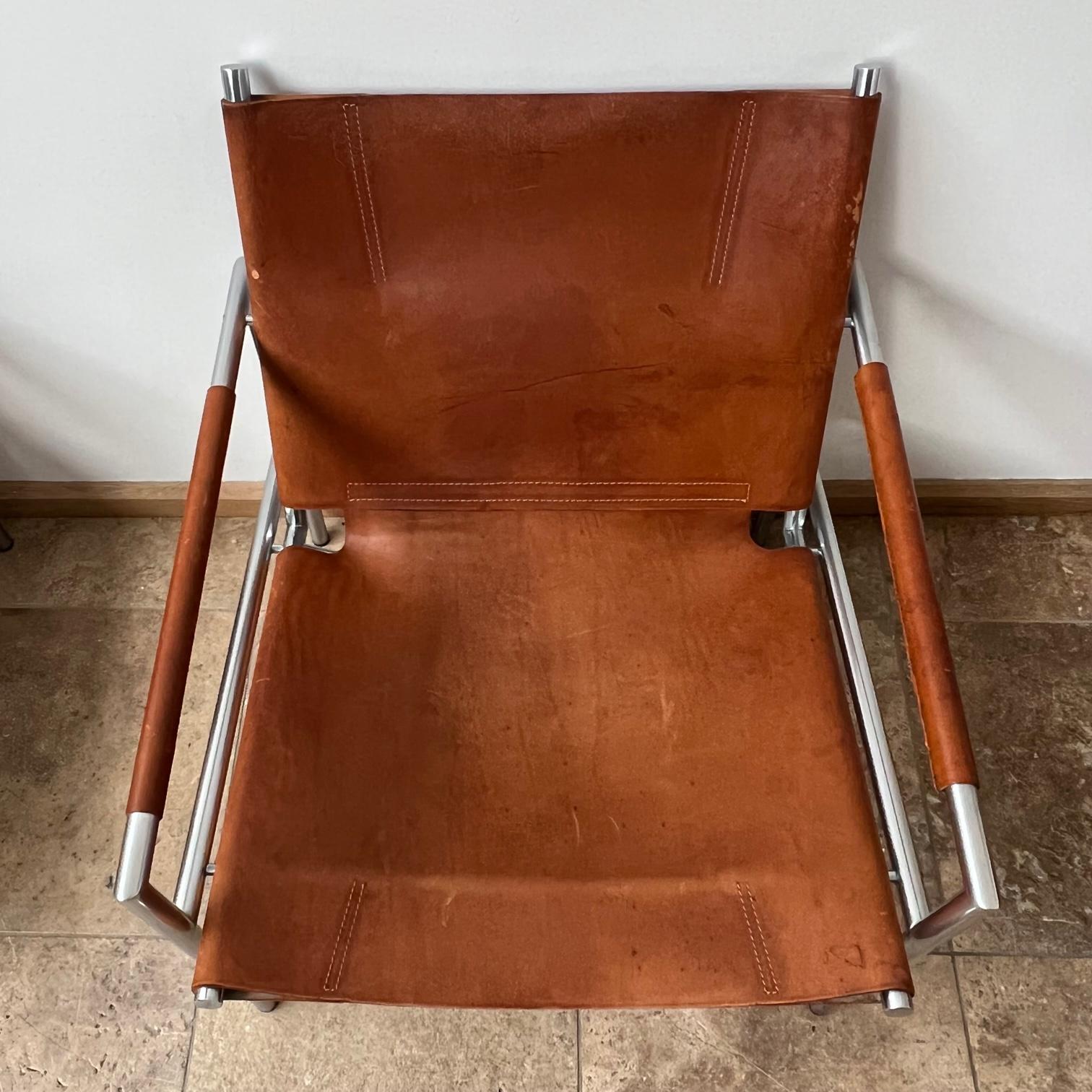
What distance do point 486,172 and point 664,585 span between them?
0.45 meters

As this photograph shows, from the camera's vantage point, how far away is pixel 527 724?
1.00m

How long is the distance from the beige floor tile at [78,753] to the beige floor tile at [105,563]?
1.0 inches

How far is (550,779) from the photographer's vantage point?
37.9 inches

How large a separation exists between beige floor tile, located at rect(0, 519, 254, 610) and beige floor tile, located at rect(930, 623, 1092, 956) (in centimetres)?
106

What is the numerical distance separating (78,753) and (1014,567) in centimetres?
135

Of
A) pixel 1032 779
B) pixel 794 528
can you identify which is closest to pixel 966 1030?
pixel 1032 779

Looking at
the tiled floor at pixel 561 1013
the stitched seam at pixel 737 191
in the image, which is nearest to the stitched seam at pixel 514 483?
the stitched seam at pixel 737 191

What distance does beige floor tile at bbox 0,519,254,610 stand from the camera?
59.8 inches

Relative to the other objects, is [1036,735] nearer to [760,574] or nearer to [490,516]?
[760,574]

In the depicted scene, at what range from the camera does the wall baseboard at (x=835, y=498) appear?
1495 mm

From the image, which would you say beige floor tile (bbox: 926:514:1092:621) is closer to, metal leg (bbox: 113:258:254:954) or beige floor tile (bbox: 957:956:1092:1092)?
beige floor tile (bbox: 957:956:1092:1092)

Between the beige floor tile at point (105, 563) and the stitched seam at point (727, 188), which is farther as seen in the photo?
the beige floor tile at point (105, 563)

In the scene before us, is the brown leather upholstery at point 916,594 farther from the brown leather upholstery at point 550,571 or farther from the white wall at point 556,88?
the white wall at point 556,88

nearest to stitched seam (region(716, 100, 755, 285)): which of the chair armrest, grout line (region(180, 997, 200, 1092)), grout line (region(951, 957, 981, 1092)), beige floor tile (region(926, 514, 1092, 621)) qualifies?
the chair armrest
